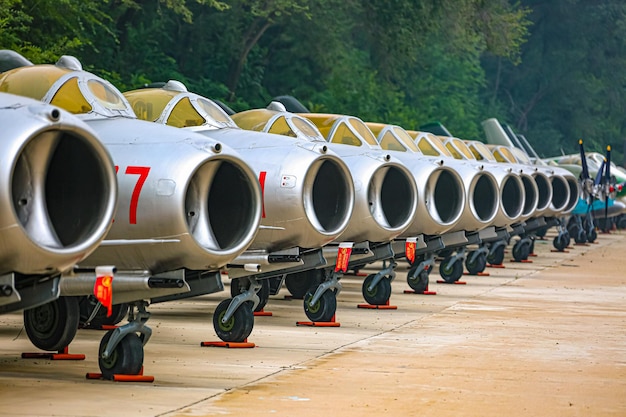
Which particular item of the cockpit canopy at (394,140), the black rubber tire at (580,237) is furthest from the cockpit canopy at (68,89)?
the black rubber tire at (580,237)

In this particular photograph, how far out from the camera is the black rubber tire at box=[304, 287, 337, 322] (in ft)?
47.3

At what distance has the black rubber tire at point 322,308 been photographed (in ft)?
47.3

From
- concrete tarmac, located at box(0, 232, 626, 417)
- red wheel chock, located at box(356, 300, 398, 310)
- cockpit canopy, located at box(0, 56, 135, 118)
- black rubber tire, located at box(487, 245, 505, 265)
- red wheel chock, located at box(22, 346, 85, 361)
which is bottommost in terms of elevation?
concrete tarmac, located at box(0, 232, 626, 417)

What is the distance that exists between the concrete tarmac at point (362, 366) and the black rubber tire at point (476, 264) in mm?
5628

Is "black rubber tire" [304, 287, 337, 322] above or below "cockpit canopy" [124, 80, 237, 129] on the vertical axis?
below

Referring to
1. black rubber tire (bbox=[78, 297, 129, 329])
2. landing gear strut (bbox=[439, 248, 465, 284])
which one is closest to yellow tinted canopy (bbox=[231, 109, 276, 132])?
black rubber tire (bbox=[78, 297, 129, 329])

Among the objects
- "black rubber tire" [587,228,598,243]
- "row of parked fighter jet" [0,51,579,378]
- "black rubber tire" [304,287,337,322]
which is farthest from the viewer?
"black rubber tire" [587,228,598,243]

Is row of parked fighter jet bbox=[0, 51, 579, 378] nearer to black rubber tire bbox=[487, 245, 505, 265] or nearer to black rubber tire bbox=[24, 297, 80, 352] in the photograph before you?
black rubber tire bbox=[24, 297, 80, 352]

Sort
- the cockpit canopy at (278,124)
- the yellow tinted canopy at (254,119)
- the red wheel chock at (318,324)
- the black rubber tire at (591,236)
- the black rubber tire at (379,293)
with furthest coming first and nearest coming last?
the black rubber tire at (591,236)
the black rubber tire at (379,293)
the yellow tinted canopy at (254,119)
the cockpit canopy at (278,124)
the red wheel chock at (318,324)

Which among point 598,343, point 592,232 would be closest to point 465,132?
point 592,232

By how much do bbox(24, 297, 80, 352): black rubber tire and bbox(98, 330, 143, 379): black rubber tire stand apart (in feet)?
4.49

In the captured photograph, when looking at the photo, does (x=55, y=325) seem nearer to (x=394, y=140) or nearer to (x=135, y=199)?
(x=135, y=199)

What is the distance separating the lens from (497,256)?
85.6 feet

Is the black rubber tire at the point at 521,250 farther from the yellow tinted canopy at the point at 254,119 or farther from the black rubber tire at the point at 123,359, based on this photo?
the black rubber tire at the point at 123,359
